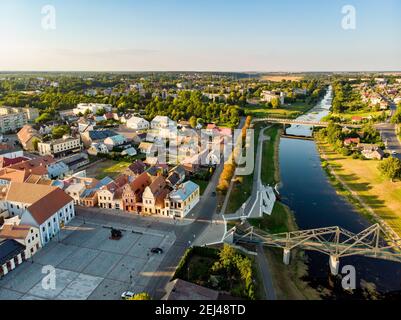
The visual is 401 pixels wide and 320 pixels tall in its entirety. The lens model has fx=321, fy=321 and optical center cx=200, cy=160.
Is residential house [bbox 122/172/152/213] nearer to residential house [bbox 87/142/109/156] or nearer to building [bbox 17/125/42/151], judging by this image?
residential house [bbox 87/142/109/156]

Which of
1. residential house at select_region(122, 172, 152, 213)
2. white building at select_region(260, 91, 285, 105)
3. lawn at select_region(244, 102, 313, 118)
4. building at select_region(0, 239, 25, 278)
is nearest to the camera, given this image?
building at select_region(0, 239, 25, 278)

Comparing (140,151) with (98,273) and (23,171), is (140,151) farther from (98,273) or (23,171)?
(98,273)

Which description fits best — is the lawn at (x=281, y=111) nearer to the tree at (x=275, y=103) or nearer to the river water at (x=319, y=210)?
the tree at (x=275, y=103)

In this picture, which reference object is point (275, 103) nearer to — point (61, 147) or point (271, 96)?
point (271, 96)

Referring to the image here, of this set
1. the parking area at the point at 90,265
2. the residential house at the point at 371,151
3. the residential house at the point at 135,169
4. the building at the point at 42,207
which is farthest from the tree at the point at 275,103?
the building at the point at 42,207

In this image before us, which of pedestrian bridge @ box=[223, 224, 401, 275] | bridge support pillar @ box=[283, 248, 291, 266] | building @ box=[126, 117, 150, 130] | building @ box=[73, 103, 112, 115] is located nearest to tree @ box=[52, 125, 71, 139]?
building @ box=[126, 117, 150, 130]
